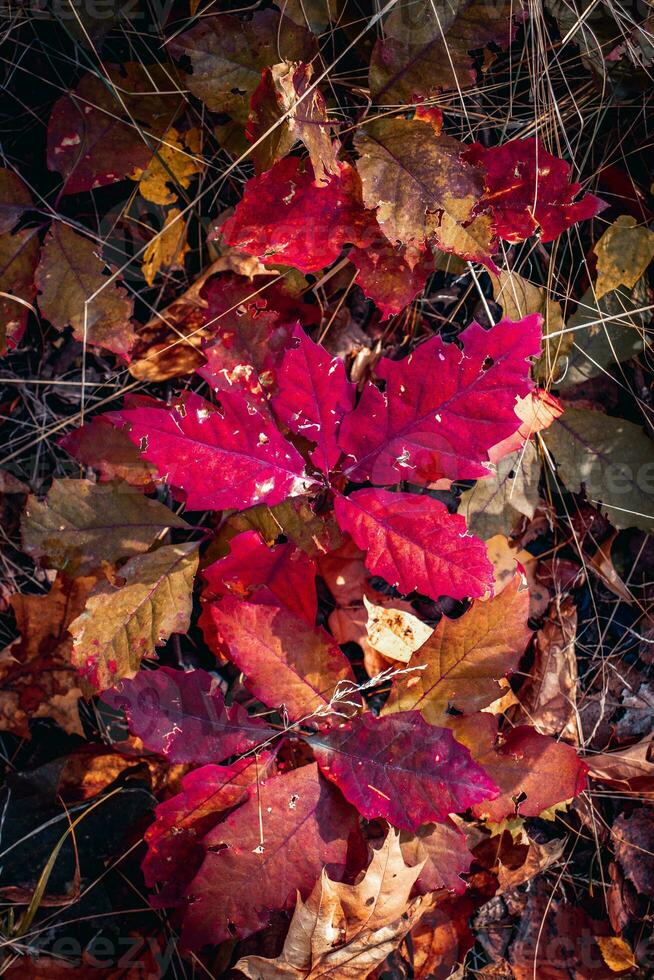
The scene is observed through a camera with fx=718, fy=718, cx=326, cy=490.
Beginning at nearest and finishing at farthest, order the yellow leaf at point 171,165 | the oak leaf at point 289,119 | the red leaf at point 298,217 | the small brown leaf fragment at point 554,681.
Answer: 1. the oak leaf at point 289,119
2. the red leaf at point 298,217
3. the yellow leaf at point 171,165
4. the small brown leaf fragment at point 554,681

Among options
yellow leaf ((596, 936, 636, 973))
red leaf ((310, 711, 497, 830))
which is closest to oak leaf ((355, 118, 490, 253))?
red leaf ((310, 711, 497, 830))

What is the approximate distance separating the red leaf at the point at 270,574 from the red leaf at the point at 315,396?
19 cm

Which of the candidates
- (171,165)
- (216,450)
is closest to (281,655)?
(216,450)

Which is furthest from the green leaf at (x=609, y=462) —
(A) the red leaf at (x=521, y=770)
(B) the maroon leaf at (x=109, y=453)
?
(B) the maroon leaf at (x=109, y=453)

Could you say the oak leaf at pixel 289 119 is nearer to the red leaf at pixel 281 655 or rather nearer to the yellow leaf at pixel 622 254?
the yellow leaf at pixel 622 254

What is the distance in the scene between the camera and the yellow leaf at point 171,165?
4.98 ft

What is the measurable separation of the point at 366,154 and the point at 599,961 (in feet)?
5.80

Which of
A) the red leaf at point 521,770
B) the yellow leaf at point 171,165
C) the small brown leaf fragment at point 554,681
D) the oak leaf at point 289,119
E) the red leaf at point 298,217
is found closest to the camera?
the oak leaf at point 289,119

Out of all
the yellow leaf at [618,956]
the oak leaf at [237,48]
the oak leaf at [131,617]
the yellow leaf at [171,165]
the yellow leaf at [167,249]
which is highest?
the oak leaf at [237,48]

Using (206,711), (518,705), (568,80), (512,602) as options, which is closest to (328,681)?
(206,711)

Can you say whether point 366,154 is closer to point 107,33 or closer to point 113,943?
point 107,33

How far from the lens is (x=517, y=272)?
1.61 meters

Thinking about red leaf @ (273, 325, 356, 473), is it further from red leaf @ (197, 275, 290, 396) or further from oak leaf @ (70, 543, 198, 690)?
oak leaf @ (70, 543, 198, 690)

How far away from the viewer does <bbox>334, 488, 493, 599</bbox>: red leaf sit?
3.99ft
